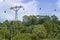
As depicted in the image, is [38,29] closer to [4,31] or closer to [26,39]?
[4,31]

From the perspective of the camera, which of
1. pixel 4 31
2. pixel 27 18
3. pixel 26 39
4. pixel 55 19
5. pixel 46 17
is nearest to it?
pixel 26 39

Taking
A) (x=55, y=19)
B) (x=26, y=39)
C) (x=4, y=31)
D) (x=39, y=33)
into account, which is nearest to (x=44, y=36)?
(x=39, y=33)

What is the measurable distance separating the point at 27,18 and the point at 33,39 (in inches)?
1496

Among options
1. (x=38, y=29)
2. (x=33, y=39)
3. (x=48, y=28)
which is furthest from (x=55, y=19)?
(x=33, y=39)

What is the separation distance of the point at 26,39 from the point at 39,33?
518 inches

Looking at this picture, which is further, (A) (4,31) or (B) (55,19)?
(B) (55,19)

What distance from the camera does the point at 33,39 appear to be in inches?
1690

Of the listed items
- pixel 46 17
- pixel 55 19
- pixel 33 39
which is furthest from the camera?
pixel 55 19

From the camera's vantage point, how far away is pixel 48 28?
205 ft

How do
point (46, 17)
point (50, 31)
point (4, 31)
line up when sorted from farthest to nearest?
point (46, 17), point (50, 31), point (4, 31)

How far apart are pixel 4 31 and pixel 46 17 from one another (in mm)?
25661

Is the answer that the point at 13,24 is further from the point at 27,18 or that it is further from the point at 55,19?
the point at 55,19

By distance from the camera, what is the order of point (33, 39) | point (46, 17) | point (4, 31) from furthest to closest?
point (46, 17), point (4, 31), point (33, 39)

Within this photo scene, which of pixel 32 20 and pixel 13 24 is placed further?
pixel 32 20
